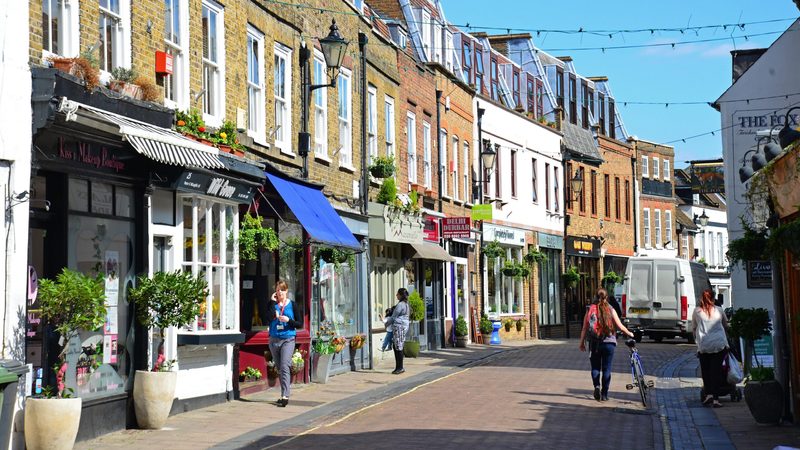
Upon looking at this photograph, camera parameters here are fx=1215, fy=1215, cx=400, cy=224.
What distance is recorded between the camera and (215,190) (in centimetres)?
1683

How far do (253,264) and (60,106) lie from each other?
7.96m

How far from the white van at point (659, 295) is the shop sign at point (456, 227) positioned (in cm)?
844

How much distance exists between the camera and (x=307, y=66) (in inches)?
885

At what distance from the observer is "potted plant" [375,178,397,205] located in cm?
2697

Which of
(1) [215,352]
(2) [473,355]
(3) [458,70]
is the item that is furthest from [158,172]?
(3) [458,70]

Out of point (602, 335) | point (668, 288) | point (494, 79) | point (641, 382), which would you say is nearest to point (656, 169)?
point (494, 79)

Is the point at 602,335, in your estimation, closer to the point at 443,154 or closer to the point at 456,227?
the point at 456,227

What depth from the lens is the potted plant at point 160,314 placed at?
14.3 metres

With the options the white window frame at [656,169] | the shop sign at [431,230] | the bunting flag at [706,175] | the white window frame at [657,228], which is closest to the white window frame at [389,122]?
the shop sign at [431,230]

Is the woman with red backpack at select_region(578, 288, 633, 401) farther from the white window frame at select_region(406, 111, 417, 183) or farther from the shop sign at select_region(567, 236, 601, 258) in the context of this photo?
the shop sign at select_region(567, 236, 601, 258)

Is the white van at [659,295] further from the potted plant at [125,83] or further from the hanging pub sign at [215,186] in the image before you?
the potted plant at [125,83]

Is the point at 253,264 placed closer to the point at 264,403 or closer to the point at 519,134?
the point at 264,403

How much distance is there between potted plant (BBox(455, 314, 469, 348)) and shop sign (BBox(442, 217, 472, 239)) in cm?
359

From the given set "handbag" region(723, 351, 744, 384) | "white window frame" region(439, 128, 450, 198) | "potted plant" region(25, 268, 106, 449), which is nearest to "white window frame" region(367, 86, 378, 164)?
"white window frame" region(439, 128, 450, 198)
